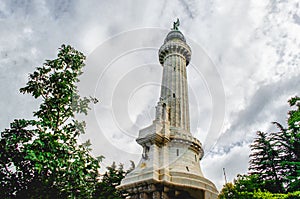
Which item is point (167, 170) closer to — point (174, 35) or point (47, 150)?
point (47, 150)

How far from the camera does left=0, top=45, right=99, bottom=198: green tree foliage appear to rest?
10.8 m

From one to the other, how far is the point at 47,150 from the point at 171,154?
38.3ft

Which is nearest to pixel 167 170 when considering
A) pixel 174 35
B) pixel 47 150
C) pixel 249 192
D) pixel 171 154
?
pixel 171 154

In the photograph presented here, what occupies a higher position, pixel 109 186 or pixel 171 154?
pixel 171 154

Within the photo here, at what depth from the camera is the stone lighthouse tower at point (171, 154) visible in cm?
1756

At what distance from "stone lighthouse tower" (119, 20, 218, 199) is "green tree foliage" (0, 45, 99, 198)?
263 inches

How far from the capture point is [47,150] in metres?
11.1

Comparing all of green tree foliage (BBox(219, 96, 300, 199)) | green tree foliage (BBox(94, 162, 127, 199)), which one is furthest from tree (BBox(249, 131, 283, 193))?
green tree foliage (BBox(94, 162, 127, 199))

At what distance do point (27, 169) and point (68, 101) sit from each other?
3857 mm

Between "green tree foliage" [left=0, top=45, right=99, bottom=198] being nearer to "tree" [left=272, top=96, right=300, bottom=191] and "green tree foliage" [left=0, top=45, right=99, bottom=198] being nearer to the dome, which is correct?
"tree" [left=272, top=96, right=300, bottom=191]

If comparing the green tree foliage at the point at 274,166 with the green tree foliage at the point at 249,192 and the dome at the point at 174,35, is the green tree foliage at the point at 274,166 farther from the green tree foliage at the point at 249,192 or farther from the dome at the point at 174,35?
the dome at the point at 174,35

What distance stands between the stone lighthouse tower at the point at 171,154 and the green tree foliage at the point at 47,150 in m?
6.69

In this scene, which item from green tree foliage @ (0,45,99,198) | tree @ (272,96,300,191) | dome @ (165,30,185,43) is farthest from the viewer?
dome @ (165,30,185,43)

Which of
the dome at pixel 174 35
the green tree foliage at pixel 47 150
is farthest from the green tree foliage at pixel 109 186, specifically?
the dome at pixel 174 35
